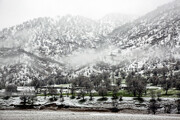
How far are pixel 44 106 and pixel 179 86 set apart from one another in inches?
4133

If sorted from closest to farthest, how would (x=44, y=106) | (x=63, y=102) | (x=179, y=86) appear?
(x=44, y=106) < (x=63, y=102) < (x=179, y=86)

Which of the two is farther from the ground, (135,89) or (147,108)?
(135,89)

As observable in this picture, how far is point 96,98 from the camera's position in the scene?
502 ft

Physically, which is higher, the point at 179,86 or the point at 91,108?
the point at 179,86

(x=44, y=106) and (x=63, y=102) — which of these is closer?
(x=44, y=106)

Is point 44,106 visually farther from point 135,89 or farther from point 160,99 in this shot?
point 160,99

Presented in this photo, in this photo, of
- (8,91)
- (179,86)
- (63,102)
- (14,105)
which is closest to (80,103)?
(63,102)

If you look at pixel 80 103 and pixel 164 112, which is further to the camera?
pixel 80 103

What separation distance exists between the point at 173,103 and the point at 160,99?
11.1 m

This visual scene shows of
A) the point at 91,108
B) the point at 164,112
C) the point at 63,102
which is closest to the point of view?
the point at 164,112

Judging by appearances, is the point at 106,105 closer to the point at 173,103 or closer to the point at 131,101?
the point at 131,101

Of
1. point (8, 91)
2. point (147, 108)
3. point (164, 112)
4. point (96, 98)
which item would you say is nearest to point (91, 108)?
point (96, 98)

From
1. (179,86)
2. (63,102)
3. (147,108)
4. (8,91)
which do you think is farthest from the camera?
(8,91)

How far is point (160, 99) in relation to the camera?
133125 mm
